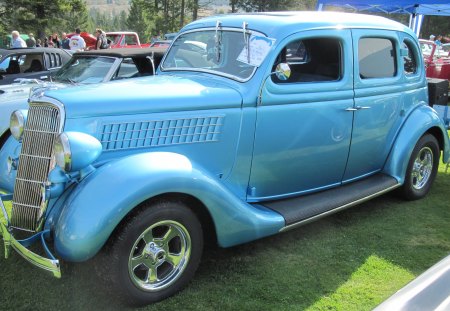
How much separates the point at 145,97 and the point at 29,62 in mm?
6631

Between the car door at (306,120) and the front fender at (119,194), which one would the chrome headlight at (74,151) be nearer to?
the front fender at (119,194)

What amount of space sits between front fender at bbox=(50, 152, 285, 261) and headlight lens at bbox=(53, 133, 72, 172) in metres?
0.14

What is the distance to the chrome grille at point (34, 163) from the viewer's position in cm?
278

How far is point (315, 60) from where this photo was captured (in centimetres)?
398

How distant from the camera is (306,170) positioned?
3.64m

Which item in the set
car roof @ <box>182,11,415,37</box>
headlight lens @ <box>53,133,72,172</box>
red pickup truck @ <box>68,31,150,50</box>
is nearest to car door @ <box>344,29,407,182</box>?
car roof @ <box>182,11,415,37</box>

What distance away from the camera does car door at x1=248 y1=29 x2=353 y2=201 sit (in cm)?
333

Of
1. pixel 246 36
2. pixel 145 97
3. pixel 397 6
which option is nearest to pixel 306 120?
pixel 246 36

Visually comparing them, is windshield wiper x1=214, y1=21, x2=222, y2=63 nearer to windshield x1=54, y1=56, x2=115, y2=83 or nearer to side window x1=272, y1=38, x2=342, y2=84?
side window x1=272, y1=38, x2=342, y2=84

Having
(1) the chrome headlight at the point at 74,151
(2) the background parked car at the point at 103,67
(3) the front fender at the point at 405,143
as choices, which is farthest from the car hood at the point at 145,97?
(2) the background parked car at the point at 103,67

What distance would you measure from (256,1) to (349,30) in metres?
41.4

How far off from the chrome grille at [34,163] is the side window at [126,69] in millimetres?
3726

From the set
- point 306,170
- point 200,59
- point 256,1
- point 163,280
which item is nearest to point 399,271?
point 306,170

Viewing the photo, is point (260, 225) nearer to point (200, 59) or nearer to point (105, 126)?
point (105, 126)
